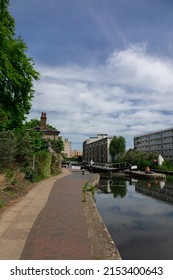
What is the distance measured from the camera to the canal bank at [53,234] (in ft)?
16.6

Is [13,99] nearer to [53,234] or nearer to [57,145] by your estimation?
[53,234]

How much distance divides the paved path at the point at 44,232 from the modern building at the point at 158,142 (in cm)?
8950

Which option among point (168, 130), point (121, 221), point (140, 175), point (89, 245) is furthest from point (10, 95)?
point (168, 130)

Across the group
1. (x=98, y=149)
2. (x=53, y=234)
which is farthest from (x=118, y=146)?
(x=53, y=234)

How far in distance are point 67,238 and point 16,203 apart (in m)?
5.29

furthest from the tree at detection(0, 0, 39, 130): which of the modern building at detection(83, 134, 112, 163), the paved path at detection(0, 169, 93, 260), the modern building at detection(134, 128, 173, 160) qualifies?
the modern building at detection(83, 134, 112, 163)

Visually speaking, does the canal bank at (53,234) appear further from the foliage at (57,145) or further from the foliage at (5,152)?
the foliage at (57,145)

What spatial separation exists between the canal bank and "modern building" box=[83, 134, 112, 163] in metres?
102

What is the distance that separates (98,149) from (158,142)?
102 ft

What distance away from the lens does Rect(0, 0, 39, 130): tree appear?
47.6 feet

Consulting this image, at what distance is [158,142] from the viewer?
342 feet

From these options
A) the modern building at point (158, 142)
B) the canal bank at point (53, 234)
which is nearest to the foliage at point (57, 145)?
the canal bank at point (53, 234)
